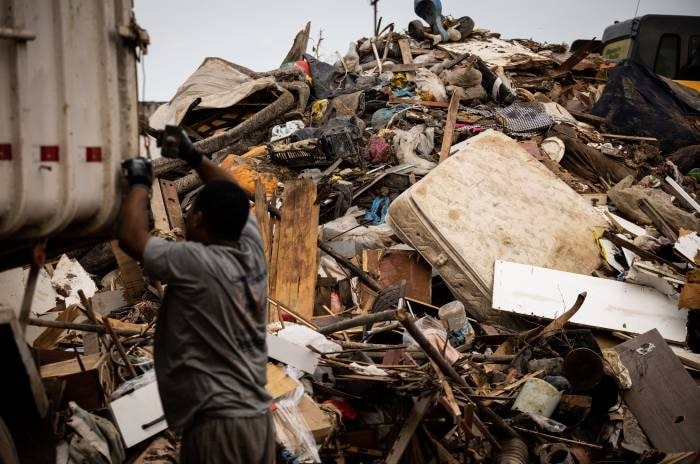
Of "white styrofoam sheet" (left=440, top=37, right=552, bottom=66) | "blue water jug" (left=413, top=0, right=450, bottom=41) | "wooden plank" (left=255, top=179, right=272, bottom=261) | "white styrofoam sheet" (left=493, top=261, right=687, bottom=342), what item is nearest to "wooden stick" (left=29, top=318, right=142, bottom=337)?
"wooden plank" (left=255, top=179, right=272, bottom=261)

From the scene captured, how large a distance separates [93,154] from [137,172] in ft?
0.58

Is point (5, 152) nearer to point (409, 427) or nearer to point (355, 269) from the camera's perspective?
point (409, 427)

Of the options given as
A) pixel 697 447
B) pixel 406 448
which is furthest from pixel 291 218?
pixel 697 447

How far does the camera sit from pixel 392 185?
6.74 metres

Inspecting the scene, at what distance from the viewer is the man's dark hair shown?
2.01 meters

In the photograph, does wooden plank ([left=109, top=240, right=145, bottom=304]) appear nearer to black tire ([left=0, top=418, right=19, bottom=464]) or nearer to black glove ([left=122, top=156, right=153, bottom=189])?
black tire ([left=0, top=418, right=19, bottom=464])

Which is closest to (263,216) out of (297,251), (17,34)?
(297,251)

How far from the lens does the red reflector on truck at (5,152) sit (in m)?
1.94

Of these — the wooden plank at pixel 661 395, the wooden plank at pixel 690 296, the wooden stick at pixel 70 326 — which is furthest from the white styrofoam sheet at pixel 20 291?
the wooden plank at pixel 690 296

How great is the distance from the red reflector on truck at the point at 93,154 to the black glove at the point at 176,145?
0.82ft

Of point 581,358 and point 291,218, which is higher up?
point 291,218

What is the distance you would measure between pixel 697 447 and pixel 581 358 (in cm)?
90

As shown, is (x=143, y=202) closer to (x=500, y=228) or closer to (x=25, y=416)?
(x=25, y=416)

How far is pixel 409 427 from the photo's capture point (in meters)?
3.32
